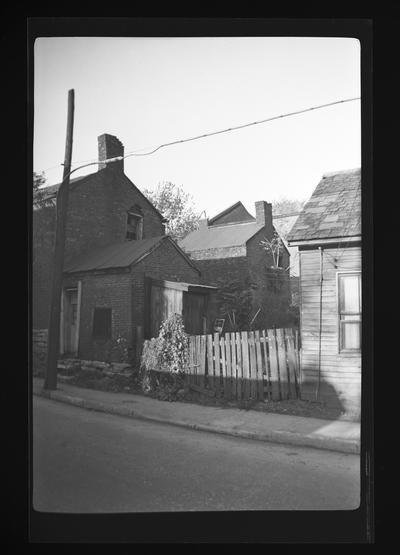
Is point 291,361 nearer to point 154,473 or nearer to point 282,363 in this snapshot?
point 282,363

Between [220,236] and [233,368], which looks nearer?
[220,236]

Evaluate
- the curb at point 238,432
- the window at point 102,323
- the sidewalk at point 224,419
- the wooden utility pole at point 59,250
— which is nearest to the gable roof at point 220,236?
the window at point 102,323

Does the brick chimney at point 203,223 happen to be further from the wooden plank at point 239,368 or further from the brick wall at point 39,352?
the brick wall at point 39,352

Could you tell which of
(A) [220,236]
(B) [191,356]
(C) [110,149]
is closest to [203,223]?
(A) [220,236]

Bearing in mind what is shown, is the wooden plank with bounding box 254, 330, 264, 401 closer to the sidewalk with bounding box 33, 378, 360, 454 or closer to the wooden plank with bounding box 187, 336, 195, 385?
the sidewalk with bounding box 33, 378, 360, 454

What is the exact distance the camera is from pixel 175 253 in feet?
11.5

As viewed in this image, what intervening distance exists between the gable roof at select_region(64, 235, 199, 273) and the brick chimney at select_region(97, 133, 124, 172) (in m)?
0.63

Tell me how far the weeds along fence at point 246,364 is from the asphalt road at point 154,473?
19.0 inches

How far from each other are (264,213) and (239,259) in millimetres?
430

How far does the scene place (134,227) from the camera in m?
3.58

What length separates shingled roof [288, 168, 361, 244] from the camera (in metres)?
3.38

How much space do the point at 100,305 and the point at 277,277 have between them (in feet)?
4.95

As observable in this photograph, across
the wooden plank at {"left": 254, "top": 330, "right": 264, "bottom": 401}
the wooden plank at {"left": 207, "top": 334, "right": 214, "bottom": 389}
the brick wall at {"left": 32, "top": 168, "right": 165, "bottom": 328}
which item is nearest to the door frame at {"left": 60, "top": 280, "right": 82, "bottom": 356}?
the brick wall at {"left": 32, "top": 168, "right": 165, "bottom": 328}
